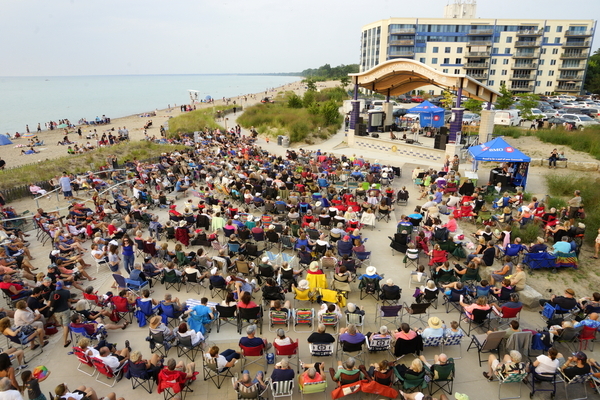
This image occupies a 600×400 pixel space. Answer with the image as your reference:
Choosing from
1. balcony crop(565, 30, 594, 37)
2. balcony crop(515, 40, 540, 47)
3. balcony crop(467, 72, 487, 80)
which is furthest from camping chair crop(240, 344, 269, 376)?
balcony crop(565, 30, 594, 37)

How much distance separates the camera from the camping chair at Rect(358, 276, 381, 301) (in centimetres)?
840

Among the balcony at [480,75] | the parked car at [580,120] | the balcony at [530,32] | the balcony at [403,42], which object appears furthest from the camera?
the balcony at [403,42]

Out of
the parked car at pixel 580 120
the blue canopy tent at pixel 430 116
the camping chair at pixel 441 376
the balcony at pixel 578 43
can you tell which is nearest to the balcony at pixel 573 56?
the balcony at pixel 578 43

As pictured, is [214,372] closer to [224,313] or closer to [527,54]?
[224,313]

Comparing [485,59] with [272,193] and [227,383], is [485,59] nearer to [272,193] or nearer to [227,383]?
[272,193]

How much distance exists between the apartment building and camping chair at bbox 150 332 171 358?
7024cm

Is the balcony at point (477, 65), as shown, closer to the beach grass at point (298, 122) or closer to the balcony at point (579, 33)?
the balcony at point (579, 33)

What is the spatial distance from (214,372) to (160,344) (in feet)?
3.88

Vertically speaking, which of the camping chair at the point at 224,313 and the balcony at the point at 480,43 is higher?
the balcony at the point at 480,43

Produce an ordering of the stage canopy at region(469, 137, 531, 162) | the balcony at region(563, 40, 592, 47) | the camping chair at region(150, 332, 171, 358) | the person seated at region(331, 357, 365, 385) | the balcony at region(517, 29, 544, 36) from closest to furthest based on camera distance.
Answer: the person seated at region(331, 357, 365, 385) → the camping chair at region(150, 332, 171, 358) → the stage canopy at region(469, 137, 531, 162) → the balcony at region(517, 29, 544, 36) → the balcony at region(563, 40, 592, 47)

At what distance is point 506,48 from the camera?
216 ft

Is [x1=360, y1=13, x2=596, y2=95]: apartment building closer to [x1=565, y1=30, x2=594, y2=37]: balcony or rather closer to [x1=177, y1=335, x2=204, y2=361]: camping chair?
[x1=565, y1=30, x2=594, y2=37]: balcony

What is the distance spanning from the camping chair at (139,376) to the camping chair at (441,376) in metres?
4.48

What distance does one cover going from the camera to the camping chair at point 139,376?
231 inches
